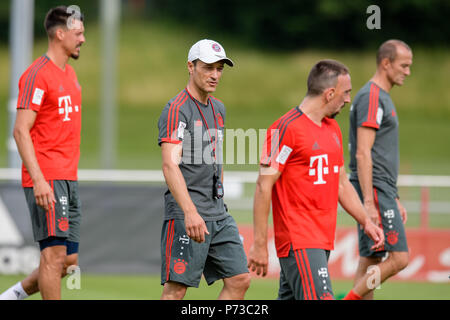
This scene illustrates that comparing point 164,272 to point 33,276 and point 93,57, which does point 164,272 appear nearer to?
point 33,276

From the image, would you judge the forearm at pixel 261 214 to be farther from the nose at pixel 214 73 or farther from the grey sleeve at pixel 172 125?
the nose at pixel 214 73

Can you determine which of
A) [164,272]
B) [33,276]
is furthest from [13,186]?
[164,272]

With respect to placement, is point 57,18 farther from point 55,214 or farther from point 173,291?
point 173,291

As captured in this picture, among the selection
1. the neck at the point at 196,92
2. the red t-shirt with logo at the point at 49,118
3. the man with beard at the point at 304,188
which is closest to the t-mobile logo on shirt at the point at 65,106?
the red t-shirt with logo at the point at 49,118

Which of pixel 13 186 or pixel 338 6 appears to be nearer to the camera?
pixel 13 186

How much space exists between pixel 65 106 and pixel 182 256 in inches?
65.9

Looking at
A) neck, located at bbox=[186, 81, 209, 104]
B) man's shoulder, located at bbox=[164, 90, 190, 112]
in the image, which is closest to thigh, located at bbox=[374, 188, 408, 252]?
neck, located at bbox=[186, 81, 209, 104]

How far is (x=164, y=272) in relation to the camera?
6.20 meters

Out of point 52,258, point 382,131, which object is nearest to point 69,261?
point 52,258

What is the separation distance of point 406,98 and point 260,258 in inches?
1728

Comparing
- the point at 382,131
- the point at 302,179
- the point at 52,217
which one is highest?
the point at 382,131

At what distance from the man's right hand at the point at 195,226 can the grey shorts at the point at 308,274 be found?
62cm

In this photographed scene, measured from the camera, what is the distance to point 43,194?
6.39 metres
